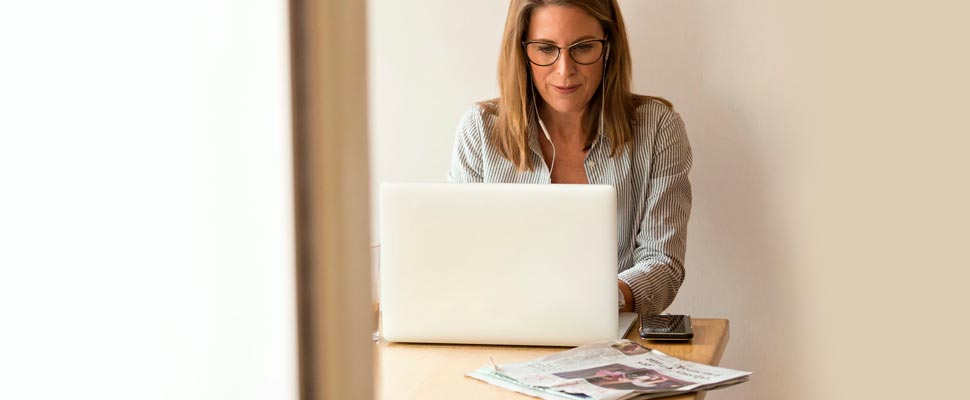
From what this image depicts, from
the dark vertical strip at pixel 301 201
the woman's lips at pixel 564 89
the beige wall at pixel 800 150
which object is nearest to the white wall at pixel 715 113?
the beige wall at pixel 800 150

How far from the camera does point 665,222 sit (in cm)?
209

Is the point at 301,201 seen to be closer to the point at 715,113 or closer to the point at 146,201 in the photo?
the point at 146,201

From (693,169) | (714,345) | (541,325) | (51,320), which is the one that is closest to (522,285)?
(541,325)

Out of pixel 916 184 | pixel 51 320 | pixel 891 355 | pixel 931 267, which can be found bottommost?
pixel 891 355

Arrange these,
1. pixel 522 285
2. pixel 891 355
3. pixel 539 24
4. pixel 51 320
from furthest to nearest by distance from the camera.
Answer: pixel 891 355 < pixel 539 24 < pixel 522 285 < pixel 51 320

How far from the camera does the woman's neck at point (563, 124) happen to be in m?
2.25

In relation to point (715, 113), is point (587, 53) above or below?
above

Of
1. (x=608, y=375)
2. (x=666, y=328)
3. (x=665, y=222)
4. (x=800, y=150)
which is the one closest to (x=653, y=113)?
(x=665, y=222)

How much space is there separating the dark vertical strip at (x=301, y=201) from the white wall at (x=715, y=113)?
82.4 inches

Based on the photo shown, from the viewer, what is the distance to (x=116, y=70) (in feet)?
0.56

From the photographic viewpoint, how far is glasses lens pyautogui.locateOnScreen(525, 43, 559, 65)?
2178mm

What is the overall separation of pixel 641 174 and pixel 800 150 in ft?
1.42

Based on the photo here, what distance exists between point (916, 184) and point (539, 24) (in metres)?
0.94

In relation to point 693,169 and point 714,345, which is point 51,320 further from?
point 693,169
